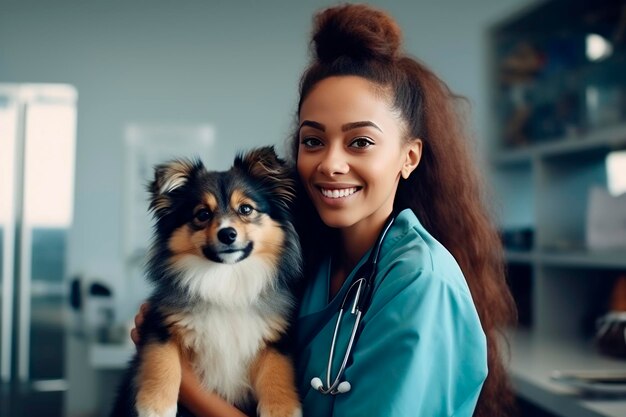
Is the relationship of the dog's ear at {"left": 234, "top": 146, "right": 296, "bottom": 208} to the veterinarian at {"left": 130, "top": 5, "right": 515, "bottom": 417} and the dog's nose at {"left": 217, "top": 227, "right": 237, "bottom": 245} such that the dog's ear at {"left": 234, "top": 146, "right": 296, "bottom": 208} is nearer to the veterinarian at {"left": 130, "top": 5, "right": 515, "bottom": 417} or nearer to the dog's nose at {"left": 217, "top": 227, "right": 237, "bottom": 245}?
the veterinarian at {"left": 130, "top": 5, "right": 515, "bottom": 417}

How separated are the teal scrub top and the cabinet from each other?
3.61ft

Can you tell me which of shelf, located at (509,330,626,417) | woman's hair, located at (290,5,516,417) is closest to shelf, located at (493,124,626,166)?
shelf, located at (509,330,626,417)

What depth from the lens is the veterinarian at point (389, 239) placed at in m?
1.26

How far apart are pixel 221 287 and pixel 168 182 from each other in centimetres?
24

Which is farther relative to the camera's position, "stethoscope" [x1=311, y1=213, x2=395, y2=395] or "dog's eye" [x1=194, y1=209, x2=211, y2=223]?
"dog's eye" [x1=194, y1=209, x2=211, y2=223]

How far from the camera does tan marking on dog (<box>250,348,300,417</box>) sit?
53.4 inches

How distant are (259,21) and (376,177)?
3170 mm

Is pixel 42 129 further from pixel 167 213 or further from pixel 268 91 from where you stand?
pixel 167 213

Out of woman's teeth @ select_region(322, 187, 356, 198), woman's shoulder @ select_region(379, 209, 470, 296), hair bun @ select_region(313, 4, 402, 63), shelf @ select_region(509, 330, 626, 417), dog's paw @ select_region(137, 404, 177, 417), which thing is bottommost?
shelf @ select_region(509, 330, 626, 417)

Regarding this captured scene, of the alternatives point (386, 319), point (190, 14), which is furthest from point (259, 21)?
point (386, 319)

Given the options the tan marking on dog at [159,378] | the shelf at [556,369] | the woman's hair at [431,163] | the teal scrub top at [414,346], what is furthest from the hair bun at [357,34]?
the shelf at [556,369]

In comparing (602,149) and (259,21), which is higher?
(259,21)

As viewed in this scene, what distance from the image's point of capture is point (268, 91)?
14.3ft

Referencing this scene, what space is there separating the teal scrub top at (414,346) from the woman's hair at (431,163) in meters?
0.29
